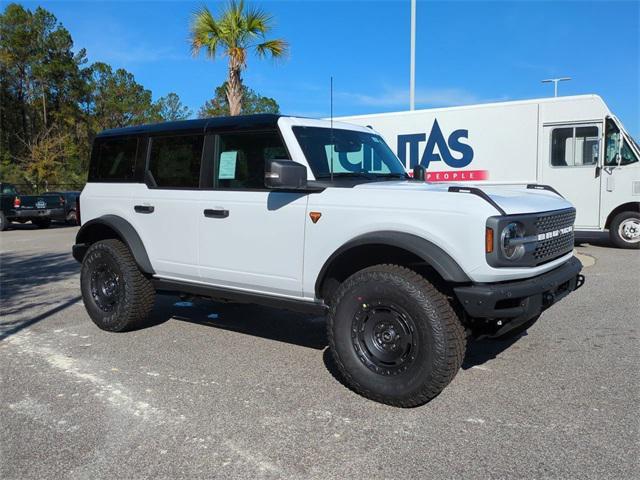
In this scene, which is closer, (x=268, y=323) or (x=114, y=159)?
(x=114, y=159)

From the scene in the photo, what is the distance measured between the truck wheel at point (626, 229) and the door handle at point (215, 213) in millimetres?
9662

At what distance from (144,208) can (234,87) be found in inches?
479

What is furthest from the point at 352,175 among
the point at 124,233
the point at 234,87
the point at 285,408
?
the point at 234,87

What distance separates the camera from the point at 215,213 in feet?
15.3

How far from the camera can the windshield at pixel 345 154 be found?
4.47 metres

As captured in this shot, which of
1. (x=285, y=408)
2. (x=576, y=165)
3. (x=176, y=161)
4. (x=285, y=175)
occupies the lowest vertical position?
(x=285, y=408)

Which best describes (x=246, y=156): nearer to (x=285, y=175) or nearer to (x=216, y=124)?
(x=216, y=124)

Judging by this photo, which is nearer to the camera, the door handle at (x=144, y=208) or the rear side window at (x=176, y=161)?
the rear side window at (x=176, y=161)

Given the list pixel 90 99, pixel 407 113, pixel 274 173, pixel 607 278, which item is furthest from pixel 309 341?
pixel 90 99

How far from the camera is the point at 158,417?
142 inches

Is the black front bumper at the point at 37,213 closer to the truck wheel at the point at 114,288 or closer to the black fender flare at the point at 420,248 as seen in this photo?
the truck wheel at the point at 114,288

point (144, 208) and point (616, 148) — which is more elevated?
point (616, 148)

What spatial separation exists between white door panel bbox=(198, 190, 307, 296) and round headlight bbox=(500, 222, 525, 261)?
145 cm

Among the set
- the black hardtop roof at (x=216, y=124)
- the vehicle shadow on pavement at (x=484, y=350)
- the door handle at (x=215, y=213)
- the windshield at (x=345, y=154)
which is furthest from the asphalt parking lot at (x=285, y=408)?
the black hardtop roof at (x=216, y=124)
